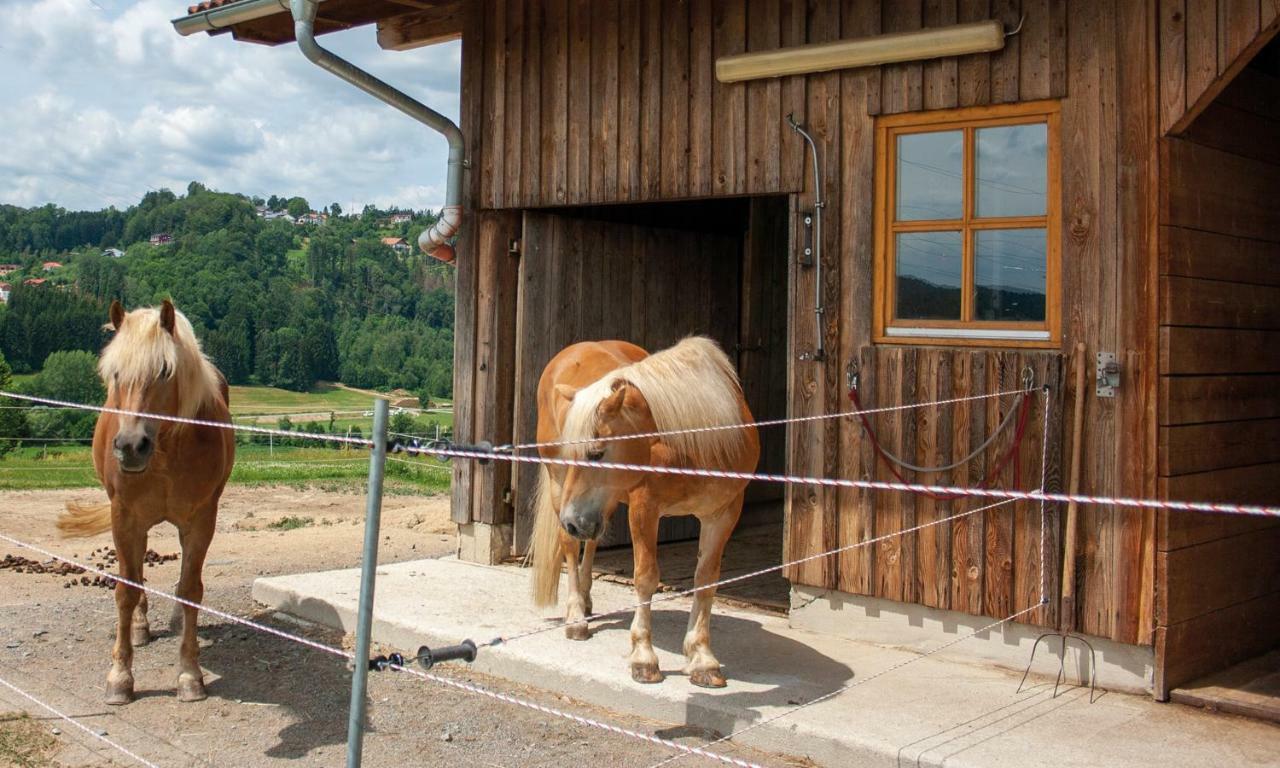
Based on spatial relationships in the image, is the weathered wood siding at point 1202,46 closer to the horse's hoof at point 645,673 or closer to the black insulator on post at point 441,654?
the horse's hoof at point 645,673

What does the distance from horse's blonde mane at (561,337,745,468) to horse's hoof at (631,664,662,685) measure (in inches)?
36.8

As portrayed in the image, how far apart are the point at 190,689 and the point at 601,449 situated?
2.33 meters

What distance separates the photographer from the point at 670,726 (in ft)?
15.2

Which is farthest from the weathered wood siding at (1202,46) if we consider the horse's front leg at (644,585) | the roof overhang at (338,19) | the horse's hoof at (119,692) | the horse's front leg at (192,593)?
the horse's hoof at (119,692)

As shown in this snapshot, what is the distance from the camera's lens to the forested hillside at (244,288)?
115ft

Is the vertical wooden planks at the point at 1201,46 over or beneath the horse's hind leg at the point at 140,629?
over

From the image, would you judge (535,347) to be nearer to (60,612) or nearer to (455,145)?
(455,145)

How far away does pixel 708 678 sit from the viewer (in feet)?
15.7

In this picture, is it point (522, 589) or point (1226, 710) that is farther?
point (522, 589)

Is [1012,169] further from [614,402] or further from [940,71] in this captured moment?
[614,402]

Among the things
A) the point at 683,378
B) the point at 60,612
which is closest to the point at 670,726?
the point at 683,378

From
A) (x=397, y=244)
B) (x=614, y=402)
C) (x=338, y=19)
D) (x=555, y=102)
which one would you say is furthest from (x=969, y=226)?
(x=397, y=244)

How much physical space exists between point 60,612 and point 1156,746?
20.0 ft

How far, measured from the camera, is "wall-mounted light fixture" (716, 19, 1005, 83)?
4.96 metres
